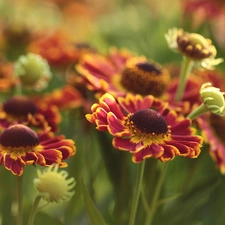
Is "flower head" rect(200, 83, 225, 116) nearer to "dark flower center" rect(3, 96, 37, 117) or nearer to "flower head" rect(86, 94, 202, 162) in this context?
"flower head" rect(86, 94, 202, 162)

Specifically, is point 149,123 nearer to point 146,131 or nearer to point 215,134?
point 146,131

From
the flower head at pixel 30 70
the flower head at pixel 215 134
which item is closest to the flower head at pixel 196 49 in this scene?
the flower head at pixel 215 134

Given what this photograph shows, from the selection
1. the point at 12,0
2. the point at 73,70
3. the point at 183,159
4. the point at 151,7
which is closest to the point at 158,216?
the point at 183,159

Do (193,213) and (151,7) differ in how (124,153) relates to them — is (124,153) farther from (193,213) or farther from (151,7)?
(151,7)

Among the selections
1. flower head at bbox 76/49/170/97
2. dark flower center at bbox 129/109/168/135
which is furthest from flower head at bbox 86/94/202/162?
flower head at bbox 76/49/170/97

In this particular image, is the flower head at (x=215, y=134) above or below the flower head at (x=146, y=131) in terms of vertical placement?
below

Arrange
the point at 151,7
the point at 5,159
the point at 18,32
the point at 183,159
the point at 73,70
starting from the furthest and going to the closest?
the point at 151,7
the point at 18,32
the point at 73,70
the point at 183,159
the point at 5,159

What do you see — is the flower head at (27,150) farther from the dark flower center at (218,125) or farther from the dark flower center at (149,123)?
the dark flower center at (218,125)
